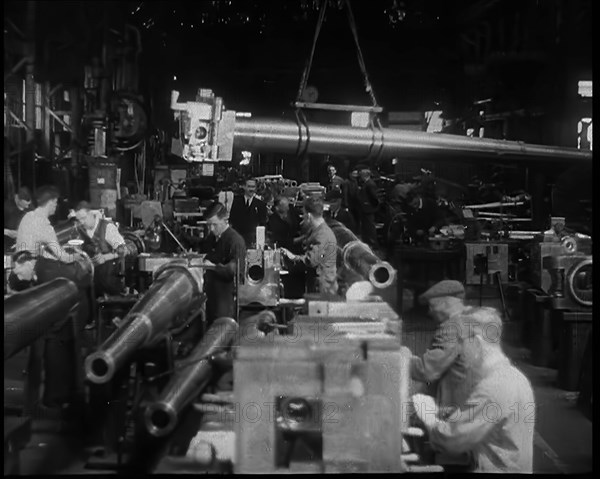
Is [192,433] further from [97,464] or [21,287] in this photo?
[21,287]

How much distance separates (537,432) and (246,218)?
165 cm

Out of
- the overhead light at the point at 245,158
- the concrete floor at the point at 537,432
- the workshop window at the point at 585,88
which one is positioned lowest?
the concrete floor at the point at 537,432

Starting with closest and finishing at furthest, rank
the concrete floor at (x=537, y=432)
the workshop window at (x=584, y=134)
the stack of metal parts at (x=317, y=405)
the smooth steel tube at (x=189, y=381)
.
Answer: the stack of metal parts at (x=317, y=405) → the smooth steel tube at (x=189, y=381) → the concrete floor at (x=537, y=432) → the workshop window at (x=584, y=134)

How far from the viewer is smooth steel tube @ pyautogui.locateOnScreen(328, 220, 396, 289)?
3340 mm

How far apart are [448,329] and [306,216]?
0.81 metres

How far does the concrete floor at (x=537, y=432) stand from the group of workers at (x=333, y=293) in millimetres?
99

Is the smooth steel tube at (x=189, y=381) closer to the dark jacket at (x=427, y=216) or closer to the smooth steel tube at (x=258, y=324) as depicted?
the smooth steel tube at (x=258, y=324)

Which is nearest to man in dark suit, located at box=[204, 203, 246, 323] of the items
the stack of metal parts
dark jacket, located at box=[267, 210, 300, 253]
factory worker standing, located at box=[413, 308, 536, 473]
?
dark jacket, located at box=[267, 210, 300, 253]

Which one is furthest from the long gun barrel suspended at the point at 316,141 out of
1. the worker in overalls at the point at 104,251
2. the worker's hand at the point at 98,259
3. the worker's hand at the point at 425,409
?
the worker's hand at the point at 425,409

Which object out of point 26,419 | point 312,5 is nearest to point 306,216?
point 312,5

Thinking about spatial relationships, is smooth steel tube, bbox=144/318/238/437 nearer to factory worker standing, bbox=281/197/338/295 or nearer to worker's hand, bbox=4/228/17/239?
factory worker standing, bbox=281/197/338/295

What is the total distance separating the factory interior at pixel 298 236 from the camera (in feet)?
10.1

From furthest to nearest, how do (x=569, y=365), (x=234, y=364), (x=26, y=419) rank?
(x=569, y=365), (x=26, y=419), (x=234, y=364)

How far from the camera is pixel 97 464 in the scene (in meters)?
3.14
